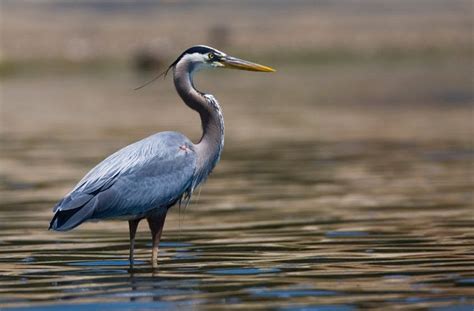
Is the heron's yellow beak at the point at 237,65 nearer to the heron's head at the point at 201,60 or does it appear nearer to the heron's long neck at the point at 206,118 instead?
the heron's head at the point at 201,60

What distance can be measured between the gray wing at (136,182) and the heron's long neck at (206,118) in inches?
Answer: 6.5

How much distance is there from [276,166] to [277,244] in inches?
276

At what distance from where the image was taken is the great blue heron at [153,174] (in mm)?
10828

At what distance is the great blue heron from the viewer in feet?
35.5

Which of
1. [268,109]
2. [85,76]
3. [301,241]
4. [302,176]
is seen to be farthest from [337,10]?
[301,241]

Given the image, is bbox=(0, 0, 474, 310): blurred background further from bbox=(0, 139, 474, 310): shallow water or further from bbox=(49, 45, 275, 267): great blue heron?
bbox=(49, 45, 275, 267): great blue heron

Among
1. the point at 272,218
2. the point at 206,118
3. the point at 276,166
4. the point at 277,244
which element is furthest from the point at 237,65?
the point at 276,166

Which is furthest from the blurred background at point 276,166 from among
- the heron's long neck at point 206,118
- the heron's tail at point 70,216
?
the heron's long neck at point 206,118

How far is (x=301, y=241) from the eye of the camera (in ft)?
41.2

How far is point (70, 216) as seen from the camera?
422 inches

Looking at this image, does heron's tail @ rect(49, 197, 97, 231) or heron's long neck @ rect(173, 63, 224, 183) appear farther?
heron's long neck @ rect(173, 63, 224, 183)

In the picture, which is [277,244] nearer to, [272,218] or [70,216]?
[272,218]

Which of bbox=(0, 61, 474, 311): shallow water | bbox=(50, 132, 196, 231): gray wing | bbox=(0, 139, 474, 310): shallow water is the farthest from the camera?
bbox=(50, 132, 196, 231): gray wing

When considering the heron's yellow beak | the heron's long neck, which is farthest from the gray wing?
the heron's yellow beak
